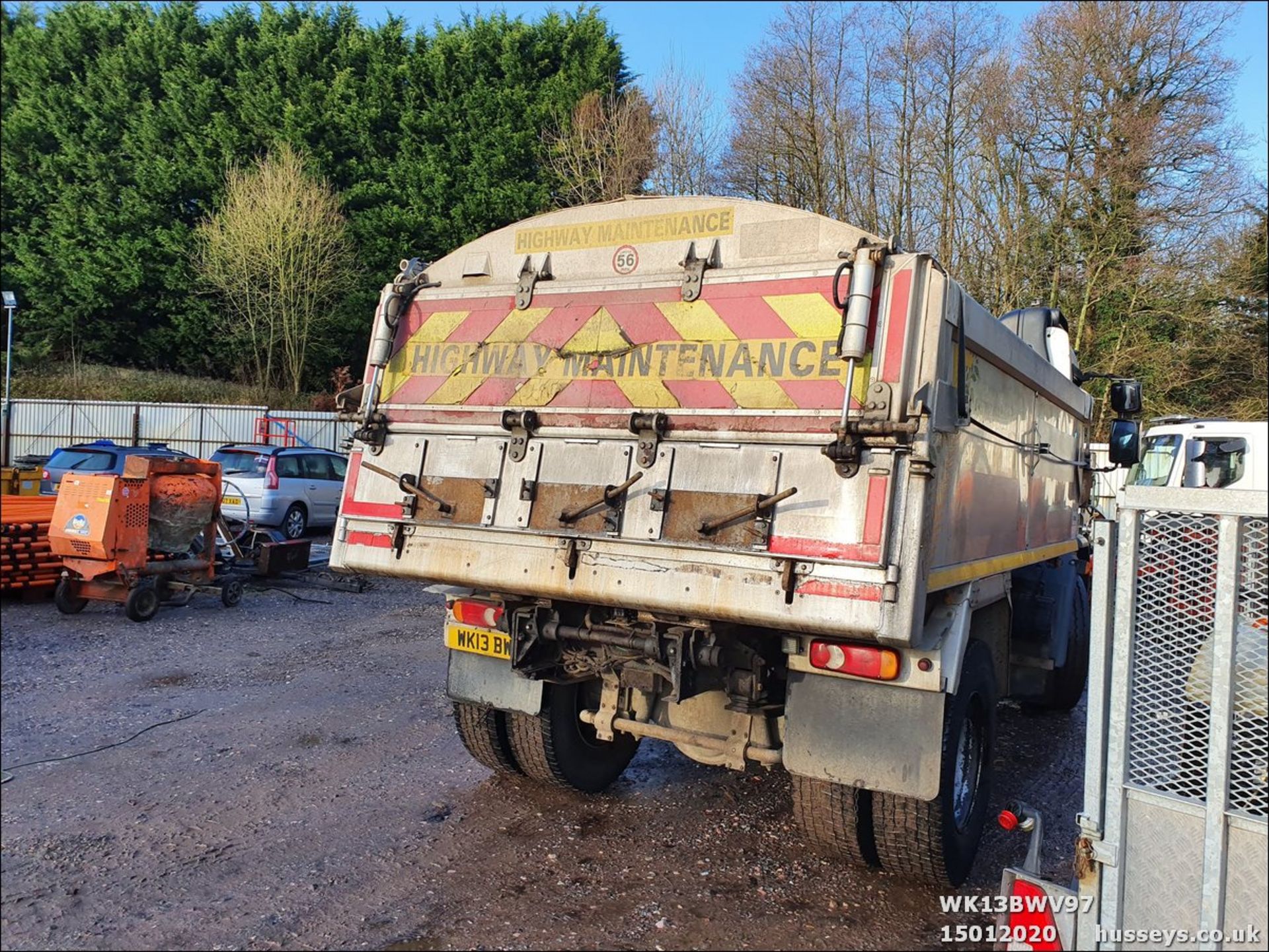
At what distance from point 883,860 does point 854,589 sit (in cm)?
140

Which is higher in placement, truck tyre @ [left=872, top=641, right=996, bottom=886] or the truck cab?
the truck cab

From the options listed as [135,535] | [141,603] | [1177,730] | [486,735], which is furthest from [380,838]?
[135,535]

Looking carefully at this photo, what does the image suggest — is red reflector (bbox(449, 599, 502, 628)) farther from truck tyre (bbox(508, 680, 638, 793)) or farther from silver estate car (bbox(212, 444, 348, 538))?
silver estate car (bbox(212, 444, 348, 538))

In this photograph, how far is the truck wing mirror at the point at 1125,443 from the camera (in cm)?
632

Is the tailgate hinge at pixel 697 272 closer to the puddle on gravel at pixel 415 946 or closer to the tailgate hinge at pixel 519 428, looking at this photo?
the tailgate hinge at pixel 519 428

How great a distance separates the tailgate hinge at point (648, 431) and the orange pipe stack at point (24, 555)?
25.9 feet

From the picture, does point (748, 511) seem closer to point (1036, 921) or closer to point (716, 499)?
point (716, 499)

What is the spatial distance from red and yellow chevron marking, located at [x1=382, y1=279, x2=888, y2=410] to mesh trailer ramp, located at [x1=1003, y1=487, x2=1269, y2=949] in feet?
3.84

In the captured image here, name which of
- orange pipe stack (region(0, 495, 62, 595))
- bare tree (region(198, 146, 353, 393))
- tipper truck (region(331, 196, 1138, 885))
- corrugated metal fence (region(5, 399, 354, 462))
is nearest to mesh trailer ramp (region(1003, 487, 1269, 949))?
tipper truck (region(331, 196, 1138, 885))

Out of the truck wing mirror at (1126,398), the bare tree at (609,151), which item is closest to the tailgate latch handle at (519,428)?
the truck wing mirror at (1126,398)

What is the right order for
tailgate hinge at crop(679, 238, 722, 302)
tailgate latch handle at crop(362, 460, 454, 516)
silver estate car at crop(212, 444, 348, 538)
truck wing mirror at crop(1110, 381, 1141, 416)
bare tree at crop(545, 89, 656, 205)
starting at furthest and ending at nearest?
bare tree at crop(545, 89, 656, 205) → silver estate car at crop(212, 444, 348, 538) → truck wing mirror at crop(1110, 381, 1141, 416) → tailgate latch handle at crop(362, 460, 454, 516) → tailgate hinge at crop(679, 238, 722, 302)

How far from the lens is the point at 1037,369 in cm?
505

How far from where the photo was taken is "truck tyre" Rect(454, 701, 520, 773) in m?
4.68

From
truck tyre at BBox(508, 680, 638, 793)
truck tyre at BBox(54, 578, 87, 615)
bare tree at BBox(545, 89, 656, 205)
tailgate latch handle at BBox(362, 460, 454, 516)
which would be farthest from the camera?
bare tree at BBox(545, 89, 656, 205)
